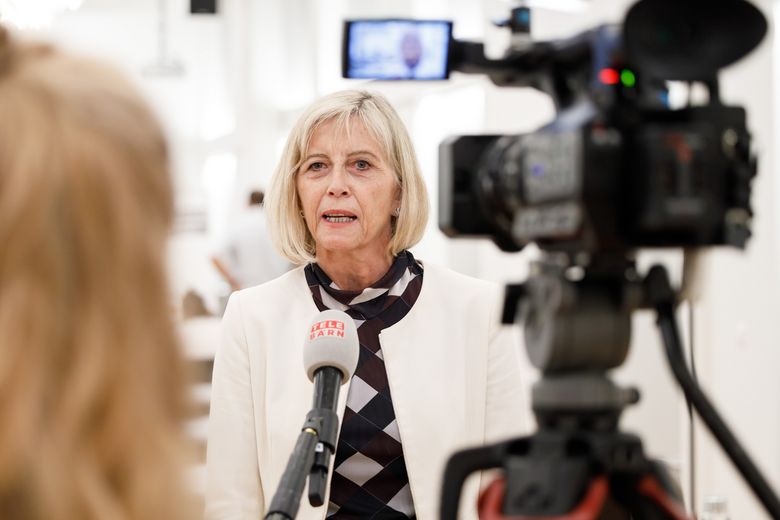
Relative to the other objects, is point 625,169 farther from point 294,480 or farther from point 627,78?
point 294,480

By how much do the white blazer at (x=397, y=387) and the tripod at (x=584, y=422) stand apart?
770 mm

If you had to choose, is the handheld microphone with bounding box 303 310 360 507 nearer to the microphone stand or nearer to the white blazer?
the microphone stand

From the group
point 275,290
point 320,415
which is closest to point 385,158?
point 275,290

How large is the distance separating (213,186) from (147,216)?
10792 millimetres

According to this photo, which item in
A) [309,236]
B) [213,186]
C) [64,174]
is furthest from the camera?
[213,186]

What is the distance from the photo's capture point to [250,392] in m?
2.09

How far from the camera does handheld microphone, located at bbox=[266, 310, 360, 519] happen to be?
1.09m

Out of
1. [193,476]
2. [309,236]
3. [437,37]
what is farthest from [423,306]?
[193,476]

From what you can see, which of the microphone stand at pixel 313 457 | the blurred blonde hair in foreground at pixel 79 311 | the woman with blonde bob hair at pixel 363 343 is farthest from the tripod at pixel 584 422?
the woman with blonde bob hair at pixel 363 343

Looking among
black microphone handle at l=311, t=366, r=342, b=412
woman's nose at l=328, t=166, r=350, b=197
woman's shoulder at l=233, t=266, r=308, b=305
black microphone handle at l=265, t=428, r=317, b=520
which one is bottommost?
black microphone handle at l=265, t=428, r=317, b=520

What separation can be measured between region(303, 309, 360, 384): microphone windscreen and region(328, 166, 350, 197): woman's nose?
84cm

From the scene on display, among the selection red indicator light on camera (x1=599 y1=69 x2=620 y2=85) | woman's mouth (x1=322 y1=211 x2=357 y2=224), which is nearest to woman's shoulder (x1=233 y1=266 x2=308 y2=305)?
woman's mouth (x1=322 y1=211 x2=357 y2=224)

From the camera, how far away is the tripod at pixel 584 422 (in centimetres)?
115

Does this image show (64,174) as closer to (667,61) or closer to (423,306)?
(667,61)
